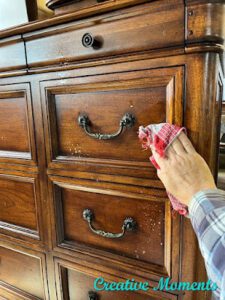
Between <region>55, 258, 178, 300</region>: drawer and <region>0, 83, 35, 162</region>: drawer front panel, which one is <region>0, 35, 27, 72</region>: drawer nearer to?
<region>0, 83, 35, 162</region>: drawer front panel

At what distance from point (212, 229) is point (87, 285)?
1.43 feet

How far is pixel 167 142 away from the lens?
0.46 meters

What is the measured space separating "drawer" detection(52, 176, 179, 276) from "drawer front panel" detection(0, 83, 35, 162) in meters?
0.14

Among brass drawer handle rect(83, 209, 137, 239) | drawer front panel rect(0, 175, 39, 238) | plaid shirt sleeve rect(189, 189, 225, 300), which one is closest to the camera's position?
plaid shirt sleeve rect(189, 189, 225, 300)

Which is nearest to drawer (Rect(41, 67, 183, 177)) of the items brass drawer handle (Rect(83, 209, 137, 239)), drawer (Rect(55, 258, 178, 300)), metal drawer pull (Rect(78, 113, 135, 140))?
metal drawer pull (Rect(78, 113, 135, 140))

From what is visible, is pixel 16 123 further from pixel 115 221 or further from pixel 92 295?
pixel 92 295

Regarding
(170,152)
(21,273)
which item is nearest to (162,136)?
(170,152)

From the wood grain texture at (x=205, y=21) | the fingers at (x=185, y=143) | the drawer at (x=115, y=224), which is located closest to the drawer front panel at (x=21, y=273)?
the drawer at (x=115, y=224)

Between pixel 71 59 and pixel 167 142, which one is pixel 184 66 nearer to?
pixel 167 142

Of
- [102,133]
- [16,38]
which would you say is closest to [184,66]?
[102,133]

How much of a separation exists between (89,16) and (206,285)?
2.05ft

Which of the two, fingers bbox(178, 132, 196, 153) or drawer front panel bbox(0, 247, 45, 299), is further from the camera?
drawer front panel bbox(0, 247, 45, 299)

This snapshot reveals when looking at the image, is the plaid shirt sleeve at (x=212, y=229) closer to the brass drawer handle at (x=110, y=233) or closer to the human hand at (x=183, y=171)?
the human hand at (x=183, y=171)

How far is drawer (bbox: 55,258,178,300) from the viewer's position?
0.58 m
